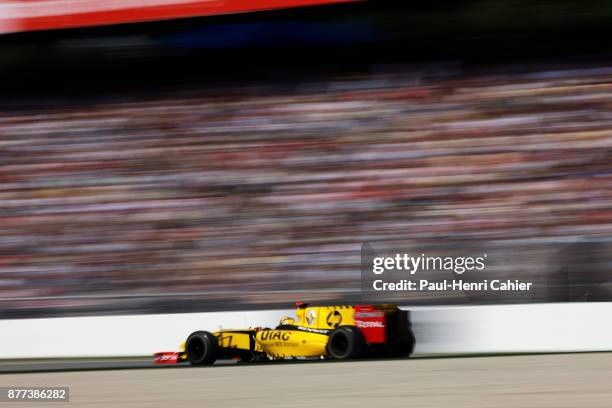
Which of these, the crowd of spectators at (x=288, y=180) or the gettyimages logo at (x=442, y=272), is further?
the crowd of spectators at (x=288, y=180)

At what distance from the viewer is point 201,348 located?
811 centimetres

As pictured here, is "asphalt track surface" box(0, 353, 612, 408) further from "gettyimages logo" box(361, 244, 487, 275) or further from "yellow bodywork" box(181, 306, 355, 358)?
"gettyimages logo" box(361, 244, 487, 275)

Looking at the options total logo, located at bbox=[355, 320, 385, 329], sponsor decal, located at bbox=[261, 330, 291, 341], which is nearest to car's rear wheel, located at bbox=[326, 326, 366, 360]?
total logo, located at bbox=[355, 320, 385, 329]

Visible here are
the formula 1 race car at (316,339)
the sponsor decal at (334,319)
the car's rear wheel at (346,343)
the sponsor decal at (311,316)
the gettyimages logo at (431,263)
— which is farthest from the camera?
the gettyimages logo at (431,263)

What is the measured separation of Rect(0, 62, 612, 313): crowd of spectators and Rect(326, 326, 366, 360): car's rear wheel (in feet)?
6.17

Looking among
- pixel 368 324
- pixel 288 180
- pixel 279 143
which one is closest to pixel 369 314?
pixel 368 324

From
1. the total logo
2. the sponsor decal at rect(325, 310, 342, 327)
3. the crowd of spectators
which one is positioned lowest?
the total logo

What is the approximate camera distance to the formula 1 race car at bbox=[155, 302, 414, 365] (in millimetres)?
7762

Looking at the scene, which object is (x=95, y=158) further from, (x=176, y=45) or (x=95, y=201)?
(x=176, y=45)
